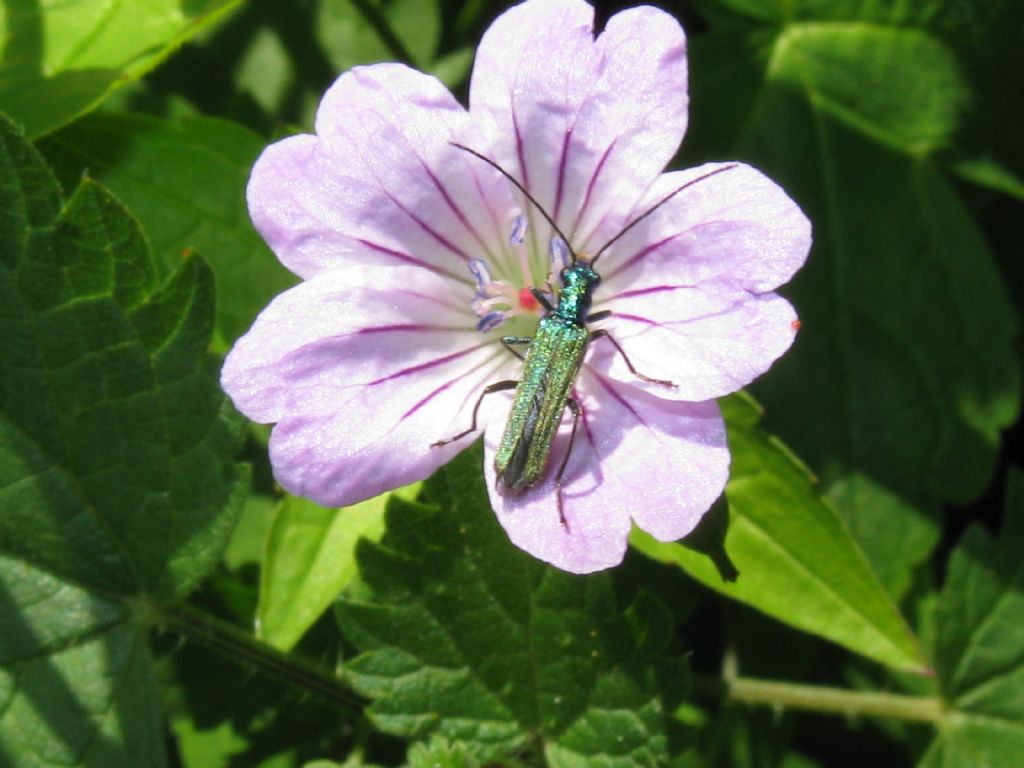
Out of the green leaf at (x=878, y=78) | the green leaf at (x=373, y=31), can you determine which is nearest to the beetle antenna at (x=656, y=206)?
the green leaf at (x=878, y=78)

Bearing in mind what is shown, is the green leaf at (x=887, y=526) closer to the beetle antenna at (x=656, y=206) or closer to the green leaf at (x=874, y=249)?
the green leaf at (x=874, y=249)

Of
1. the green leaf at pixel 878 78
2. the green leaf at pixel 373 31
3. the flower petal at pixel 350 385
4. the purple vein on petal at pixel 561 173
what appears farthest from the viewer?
the green leaf at pixel 373 31

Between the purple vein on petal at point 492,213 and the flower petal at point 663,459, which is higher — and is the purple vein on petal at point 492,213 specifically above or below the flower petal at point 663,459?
above

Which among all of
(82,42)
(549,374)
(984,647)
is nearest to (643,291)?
(549,374)

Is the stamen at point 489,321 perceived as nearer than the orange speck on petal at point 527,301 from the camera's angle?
Yes

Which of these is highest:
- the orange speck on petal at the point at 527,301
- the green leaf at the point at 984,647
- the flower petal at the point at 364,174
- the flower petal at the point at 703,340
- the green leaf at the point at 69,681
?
the flower petal at the point at 364,174

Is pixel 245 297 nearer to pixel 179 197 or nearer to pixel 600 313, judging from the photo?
pixel 179 197

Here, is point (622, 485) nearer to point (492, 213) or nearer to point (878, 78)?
point (492, 213)

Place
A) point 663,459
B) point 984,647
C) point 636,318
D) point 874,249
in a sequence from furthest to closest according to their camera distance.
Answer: point 874,249 → point 984,647 → point 636,318 → point 663,459

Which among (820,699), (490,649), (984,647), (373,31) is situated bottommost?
(984,647)

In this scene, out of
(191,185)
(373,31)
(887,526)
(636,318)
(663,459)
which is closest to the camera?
(663,459)
